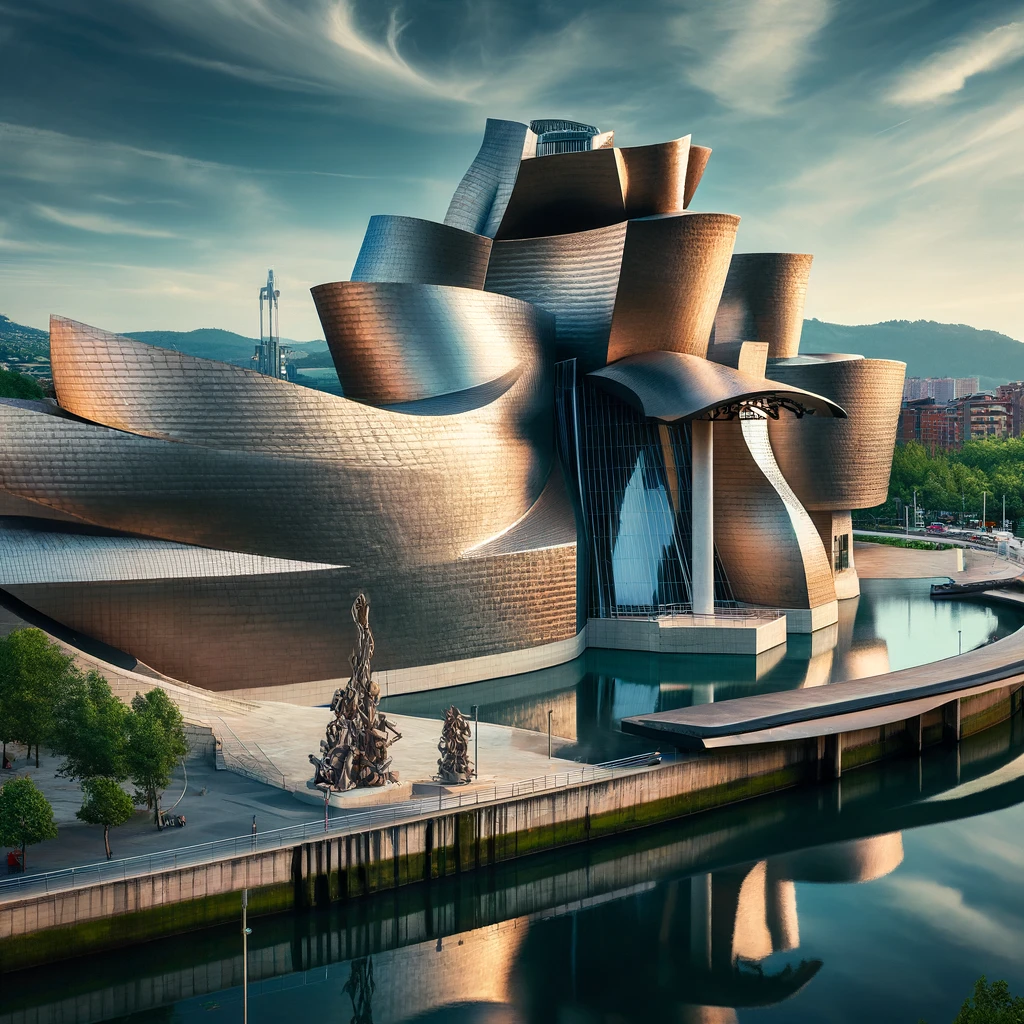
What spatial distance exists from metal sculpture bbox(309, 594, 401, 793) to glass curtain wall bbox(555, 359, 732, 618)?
862 inches

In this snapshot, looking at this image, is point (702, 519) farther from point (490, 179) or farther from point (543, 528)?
point (490, 179)

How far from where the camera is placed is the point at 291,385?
33938 millimetres

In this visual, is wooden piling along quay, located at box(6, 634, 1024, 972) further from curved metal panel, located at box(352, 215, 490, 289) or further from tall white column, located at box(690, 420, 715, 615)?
curved metal panel, located at box(352, 215, 490, 289)

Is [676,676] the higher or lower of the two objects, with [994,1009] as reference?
→ lower

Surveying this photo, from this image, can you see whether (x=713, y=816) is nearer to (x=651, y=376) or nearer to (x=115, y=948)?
(x=115, y=948)

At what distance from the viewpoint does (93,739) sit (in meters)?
22.1

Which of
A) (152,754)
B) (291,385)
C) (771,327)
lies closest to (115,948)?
(152,754)

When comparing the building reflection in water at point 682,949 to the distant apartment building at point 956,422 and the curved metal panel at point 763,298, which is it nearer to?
the curved metal panel at point 763,298

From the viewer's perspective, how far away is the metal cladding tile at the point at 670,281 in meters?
45.8

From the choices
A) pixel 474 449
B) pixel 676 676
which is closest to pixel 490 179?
pixel 474 449

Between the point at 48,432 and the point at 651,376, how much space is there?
77.2ft

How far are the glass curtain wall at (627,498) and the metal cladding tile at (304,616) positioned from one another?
21.3ft

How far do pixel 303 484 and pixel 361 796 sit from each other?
498 inches

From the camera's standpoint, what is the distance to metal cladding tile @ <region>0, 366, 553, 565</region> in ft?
103
